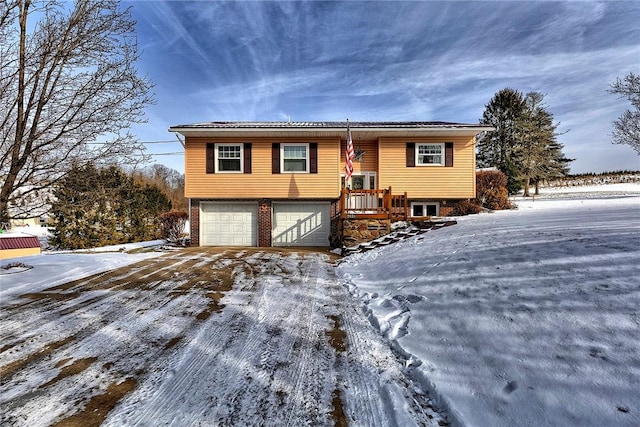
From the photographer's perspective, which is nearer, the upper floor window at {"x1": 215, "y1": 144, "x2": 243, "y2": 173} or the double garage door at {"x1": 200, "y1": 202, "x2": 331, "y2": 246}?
the upper floor window at {"x1": 215, "y1": 144, "x2": 243, "y2": 173}

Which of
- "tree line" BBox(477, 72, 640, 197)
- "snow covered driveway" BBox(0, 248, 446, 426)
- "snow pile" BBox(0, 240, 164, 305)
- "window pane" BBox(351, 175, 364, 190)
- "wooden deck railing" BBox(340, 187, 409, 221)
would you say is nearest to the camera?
"snow covered driveway" BBox(0, 248, 446, 426)

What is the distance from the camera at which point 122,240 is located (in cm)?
1598

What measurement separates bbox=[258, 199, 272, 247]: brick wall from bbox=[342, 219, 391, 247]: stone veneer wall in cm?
393

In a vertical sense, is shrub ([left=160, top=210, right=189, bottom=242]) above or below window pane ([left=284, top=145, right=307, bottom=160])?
below

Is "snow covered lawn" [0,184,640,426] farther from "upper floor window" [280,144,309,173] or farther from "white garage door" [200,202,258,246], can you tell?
"upper floor window" [280,144,309,173]

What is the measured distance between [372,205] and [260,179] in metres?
4.91

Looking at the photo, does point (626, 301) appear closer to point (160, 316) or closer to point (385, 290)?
point (385, 290)

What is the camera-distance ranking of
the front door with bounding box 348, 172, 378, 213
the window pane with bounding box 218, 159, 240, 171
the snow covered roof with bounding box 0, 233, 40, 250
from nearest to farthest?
the front door with bounding box 348, 172, 378, 213, the window pane with bounding box 218, 159, 240, 171, the snow covered roof with bounding box 0, 233, 40, 250

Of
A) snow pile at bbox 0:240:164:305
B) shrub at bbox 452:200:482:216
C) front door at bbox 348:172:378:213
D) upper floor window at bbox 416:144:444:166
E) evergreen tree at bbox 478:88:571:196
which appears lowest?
snow pile at bbox 0:240:164:305

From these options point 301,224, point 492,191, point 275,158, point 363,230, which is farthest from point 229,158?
point 492,191

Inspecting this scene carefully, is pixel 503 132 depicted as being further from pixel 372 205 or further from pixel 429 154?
pixel 372 205

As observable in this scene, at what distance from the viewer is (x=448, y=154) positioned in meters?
12.8

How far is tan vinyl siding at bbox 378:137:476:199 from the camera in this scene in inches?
502

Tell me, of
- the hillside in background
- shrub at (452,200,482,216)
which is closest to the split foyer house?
shrub at (452,200,482,216)
